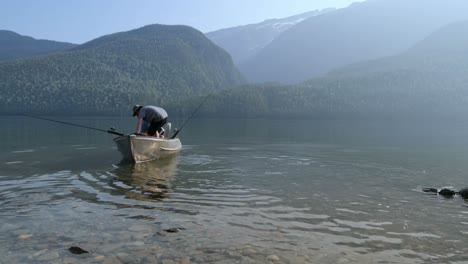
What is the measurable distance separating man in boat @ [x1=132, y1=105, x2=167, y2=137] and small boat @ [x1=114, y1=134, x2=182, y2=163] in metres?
0.65

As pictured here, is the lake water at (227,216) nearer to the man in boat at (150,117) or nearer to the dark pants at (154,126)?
the man in boat at (150,117)

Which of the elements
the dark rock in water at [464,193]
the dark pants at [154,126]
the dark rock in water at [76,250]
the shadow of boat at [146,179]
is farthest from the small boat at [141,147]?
the dark rock in water at [464,193]

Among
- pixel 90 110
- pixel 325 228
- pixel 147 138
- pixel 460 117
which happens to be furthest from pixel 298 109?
pixel 325 228

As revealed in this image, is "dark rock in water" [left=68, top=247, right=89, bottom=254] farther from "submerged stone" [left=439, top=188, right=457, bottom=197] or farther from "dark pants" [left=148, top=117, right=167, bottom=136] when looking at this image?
"dark pants" [left=148, top=117, right=167, bottom=136]

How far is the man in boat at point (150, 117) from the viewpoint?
71.7ft

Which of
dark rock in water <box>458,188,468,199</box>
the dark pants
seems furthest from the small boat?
dark rock in water <box>458,188,468,199</box>

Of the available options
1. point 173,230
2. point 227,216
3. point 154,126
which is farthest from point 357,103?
point 173,230

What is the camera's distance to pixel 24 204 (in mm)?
11438

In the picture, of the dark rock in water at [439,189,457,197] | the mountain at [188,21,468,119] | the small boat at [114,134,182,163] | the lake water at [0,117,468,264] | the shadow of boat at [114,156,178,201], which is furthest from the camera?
the mountain at [188,21,468,119]

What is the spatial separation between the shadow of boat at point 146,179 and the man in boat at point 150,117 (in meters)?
1.92

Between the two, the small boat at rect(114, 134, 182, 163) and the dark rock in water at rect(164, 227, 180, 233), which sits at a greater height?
the small boat at rect(114, 134, 182, 163)

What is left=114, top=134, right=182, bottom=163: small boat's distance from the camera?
21047mm

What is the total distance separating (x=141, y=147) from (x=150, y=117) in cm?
185

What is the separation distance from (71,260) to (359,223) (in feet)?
22.7
